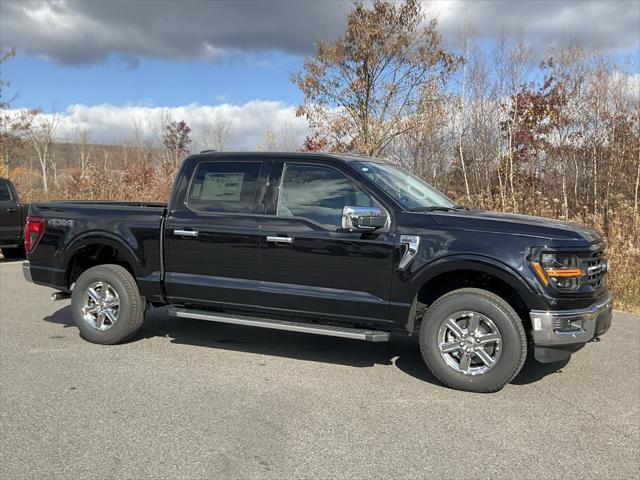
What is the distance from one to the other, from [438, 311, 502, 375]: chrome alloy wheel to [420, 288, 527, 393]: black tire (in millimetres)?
24

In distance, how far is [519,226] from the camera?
15.4ft

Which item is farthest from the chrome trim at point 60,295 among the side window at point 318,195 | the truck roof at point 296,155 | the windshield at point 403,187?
the windshield at point 403,187

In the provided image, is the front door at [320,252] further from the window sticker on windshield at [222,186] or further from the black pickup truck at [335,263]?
the window sticker on windshield at [222,186]

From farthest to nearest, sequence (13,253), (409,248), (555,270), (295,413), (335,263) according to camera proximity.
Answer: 1. (13,253)
2. (335,263)
3. (409,248)
4. (555,270)
5. (295,413)

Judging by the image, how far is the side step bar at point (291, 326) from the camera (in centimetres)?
495

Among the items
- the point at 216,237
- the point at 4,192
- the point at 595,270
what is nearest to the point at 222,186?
the point at 216,237

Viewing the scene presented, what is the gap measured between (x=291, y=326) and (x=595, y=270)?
2606 millimetres

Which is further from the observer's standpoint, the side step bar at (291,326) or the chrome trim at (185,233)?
the chrome trim at (185,233)

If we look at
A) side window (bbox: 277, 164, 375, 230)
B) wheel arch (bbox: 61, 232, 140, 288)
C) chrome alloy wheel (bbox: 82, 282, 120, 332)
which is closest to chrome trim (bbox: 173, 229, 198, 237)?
wheel arch (bbox: 61, 232, 140, 288)

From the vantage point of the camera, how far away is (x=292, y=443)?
12.4ft

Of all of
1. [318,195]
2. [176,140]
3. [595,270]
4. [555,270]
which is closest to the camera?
[555,270]

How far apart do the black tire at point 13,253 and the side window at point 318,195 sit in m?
10.7

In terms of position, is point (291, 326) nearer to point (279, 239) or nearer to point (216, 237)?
point (279, 239)

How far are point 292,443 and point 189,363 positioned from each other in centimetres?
205
